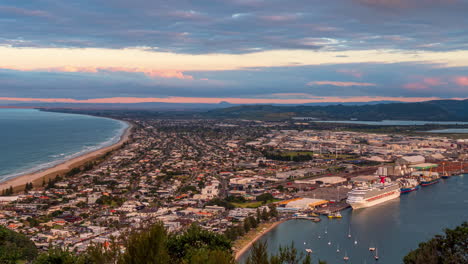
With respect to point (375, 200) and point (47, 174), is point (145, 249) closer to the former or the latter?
point (375, 200)

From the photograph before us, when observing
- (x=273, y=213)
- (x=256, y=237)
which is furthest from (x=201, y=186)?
(x=256, y=237)

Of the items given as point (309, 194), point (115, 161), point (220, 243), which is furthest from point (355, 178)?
point (220, 243)

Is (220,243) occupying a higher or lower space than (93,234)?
higher

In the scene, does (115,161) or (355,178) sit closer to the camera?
(355,178)

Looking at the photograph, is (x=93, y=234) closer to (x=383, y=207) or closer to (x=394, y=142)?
(x=383, y=207)

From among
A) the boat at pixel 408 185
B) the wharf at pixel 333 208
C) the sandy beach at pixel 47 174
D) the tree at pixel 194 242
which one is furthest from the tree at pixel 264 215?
the sandy beach at pixel 47 174

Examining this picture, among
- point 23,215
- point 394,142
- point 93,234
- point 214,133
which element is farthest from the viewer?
point 214,133
